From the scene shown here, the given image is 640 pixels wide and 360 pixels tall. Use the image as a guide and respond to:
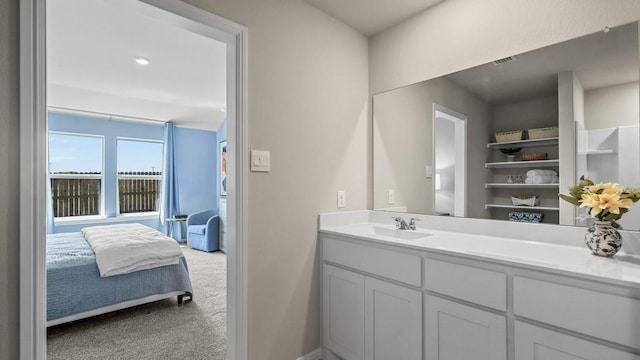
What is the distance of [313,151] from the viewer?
6.48 ft

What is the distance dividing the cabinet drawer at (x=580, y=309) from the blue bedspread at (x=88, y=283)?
283cm

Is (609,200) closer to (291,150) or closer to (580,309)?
(580,309)

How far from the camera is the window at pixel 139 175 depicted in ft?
18.2

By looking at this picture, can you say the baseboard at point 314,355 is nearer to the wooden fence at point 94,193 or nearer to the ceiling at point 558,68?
the ceiling at point 558,68

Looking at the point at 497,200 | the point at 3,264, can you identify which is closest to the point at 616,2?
the point at 497,200

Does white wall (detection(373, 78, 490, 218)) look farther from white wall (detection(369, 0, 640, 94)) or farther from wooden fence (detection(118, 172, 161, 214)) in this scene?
wooden fence (detection(118, 172, 161, 214))

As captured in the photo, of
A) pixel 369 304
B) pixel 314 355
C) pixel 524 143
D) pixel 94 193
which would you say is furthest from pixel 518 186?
pixel 94 193

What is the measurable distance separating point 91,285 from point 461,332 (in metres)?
2.82

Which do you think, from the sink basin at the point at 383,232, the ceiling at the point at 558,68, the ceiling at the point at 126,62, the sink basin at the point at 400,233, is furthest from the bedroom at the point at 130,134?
the ceiling at the point at 558,68

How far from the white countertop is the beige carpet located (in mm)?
1373

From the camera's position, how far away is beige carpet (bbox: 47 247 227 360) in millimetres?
2133

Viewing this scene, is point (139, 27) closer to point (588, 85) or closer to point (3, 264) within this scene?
point (3, 264)

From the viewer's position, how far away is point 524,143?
5.25ft

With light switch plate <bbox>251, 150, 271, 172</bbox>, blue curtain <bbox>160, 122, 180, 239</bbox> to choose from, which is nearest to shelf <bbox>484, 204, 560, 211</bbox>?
light switch plate <bbox>251, 150, 271, 172</bbox>
